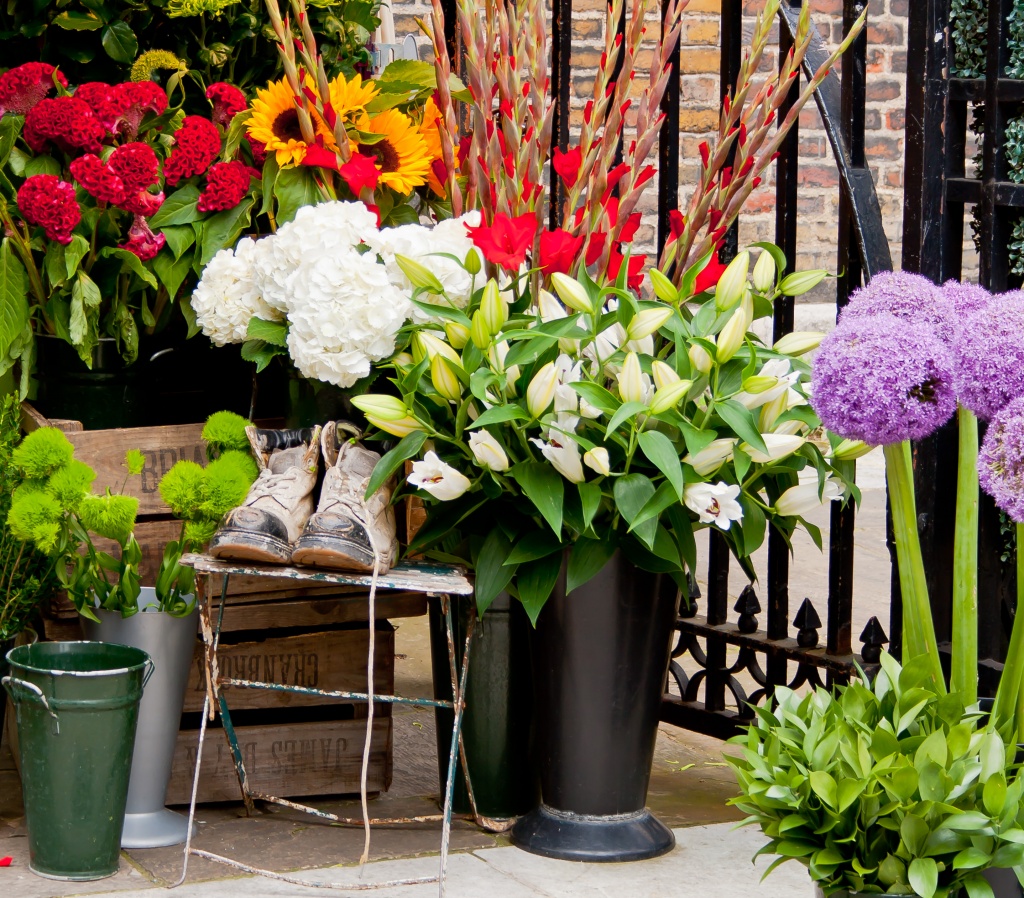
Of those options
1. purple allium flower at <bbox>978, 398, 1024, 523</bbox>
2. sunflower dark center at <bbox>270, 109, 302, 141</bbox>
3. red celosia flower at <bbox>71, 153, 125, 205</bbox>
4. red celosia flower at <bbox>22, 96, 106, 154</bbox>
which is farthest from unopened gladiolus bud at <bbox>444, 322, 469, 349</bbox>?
purple allium flower at <bbox>978, 398, 1024, 523</bbox>

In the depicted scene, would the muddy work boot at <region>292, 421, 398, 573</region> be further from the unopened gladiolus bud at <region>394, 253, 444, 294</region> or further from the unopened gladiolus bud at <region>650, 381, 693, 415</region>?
the unopened gladiolus bud at <region>650, 381, 693, 415</region>

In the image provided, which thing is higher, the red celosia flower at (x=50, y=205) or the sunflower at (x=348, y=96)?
the sunflower at (x=348, y=96)

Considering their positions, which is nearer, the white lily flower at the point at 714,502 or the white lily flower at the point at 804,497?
the white lily flower at the point at 714,502

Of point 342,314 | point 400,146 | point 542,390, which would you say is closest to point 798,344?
point 542,390

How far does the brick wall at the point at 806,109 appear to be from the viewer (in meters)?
5.02

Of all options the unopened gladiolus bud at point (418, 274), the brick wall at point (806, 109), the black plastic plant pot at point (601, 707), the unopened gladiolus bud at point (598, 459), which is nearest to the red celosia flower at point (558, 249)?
the unopened gladiolus bud at point (418, 274)

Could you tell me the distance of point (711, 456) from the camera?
204 centimetres

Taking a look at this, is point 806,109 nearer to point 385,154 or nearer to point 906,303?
point 385,154

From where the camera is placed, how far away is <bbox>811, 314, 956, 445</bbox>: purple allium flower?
1.40m

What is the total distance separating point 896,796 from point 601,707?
30.2 inches

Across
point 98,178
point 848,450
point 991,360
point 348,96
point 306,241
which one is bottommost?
point 848,450

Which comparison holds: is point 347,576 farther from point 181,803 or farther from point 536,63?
point 536,63

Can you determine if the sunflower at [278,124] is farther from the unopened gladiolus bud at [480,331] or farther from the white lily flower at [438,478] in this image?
the white lily flower at [438,478]

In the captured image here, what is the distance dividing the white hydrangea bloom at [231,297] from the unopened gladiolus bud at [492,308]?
0.44 metres
